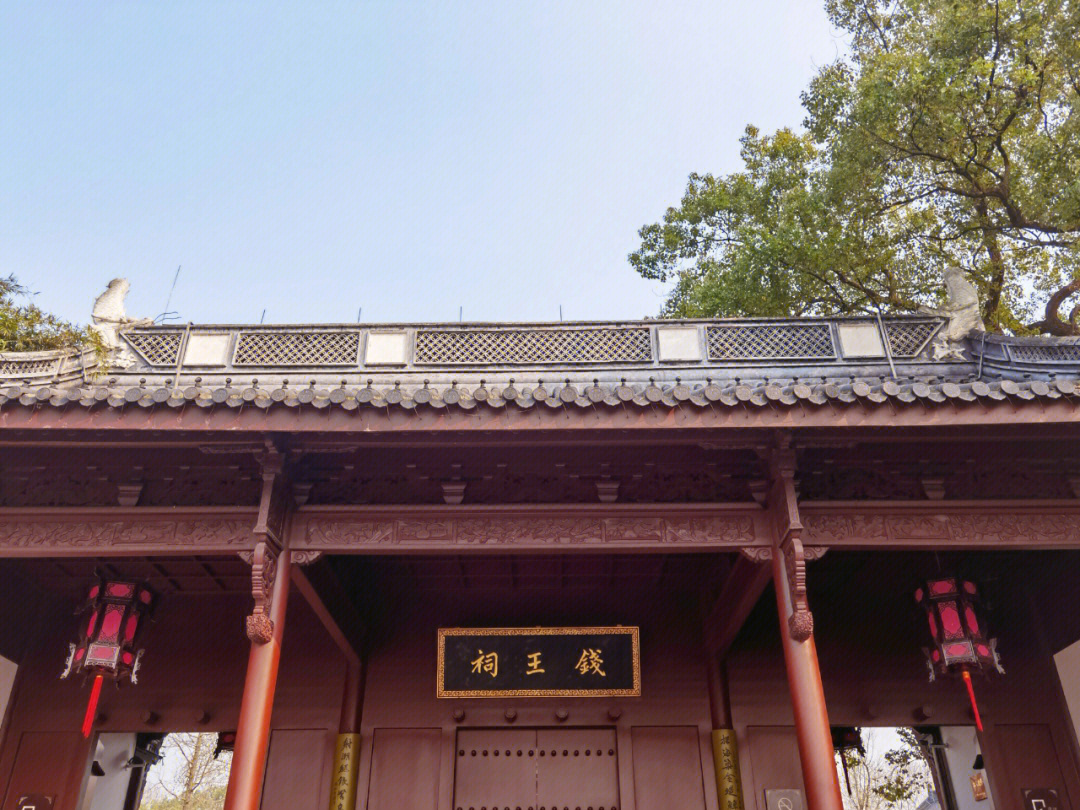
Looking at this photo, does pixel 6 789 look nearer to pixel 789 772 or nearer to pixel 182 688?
pixel 182 688

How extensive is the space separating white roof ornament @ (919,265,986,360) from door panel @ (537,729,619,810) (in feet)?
16.1

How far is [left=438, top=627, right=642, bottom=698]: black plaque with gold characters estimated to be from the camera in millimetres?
7172

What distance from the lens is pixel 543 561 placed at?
738 centimetres

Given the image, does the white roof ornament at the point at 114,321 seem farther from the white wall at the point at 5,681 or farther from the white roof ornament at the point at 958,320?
the white roof ornament at the point at 958,320

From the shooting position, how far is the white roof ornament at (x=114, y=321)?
8.42 m

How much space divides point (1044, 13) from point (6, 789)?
1528 centimetres

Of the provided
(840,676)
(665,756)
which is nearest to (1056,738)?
(840,676)

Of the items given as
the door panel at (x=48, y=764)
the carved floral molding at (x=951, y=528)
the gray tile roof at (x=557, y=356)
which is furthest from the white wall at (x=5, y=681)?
the carved floral molding at (x=951, y=528)

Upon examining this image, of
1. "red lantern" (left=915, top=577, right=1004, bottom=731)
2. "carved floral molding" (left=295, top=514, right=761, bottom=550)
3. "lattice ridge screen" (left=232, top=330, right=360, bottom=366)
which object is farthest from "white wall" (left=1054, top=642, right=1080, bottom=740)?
"lattice ridge screen" (left=232, top=330, right=360, bottom=366)

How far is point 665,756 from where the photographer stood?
715 centimetres

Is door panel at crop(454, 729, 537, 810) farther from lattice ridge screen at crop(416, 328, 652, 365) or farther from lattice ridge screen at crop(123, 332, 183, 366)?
lattice ridge screen at crop(123, 332, 183, 366)

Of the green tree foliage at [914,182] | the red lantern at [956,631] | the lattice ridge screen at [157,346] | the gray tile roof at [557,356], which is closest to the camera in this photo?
the red lantern at [956,631]

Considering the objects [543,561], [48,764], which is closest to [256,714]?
[543,561]

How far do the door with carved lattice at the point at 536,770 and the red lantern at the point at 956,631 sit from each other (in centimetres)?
279
